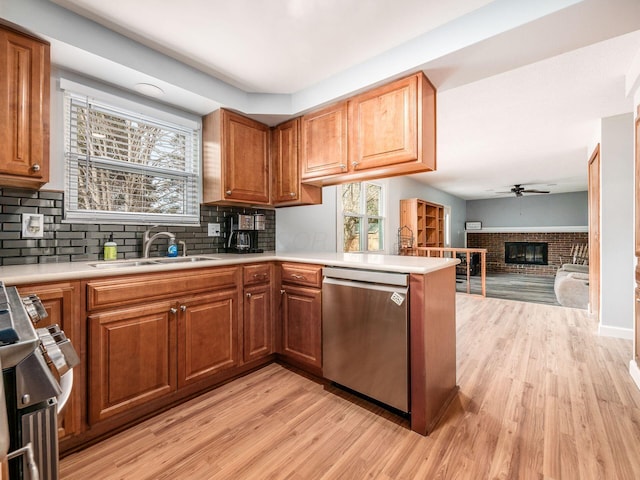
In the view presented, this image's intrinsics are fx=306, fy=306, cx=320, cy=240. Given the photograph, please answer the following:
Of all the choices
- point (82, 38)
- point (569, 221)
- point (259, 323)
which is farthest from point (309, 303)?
point (569, 221)

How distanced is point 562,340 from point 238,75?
152 inches

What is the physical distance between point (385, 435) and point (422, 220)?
17.6 ft

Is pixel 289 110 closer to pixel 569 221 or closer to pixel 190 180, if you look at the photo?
pixel 190 180

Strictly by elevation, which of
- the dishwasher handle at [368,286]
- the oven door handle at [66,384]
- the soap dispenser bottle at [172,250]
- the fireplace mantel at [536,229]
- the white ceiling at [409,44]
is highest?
the white ceiling at [409,44]

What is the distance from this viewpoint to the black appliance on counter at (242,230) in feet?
9.12

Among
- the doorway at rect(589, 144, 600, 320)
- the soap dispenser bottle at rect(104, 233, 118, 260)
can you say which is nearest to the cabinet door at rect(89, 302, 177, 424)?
the soap dispenser bottle at rect(104, 233, 118, 260)

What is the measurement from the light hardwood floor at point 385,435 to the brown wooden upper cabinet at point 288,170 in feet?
Answer: 4.80

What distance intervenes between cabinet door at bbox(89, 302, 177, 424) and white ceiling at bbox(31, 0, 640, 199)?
1526 mm

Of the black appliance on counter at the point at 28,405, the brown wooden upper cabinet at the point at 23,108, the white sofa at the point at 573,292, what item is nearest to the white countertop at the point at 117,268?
the brown wooden upper cabinet at the point at 23,108

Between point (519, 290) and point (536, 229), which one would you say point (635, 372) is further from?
point (536, 229)

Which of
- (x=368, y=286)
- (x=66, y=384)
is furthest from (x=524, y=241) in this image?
(x=66, y=384)

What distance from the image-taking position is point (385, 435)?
165 centimetres

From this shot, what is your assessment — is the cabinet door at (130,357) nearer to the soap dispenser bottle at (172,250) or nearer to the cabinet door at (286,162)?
the soap dispenser bottle at (172,250)

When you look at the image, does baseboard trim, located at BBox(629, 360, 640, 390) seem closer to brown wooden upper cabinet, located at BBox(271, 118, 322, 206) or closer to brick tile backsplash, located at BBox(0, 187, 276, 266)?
brown wooden upper cabinet, located at BBox(271, 118, 322, 206)
